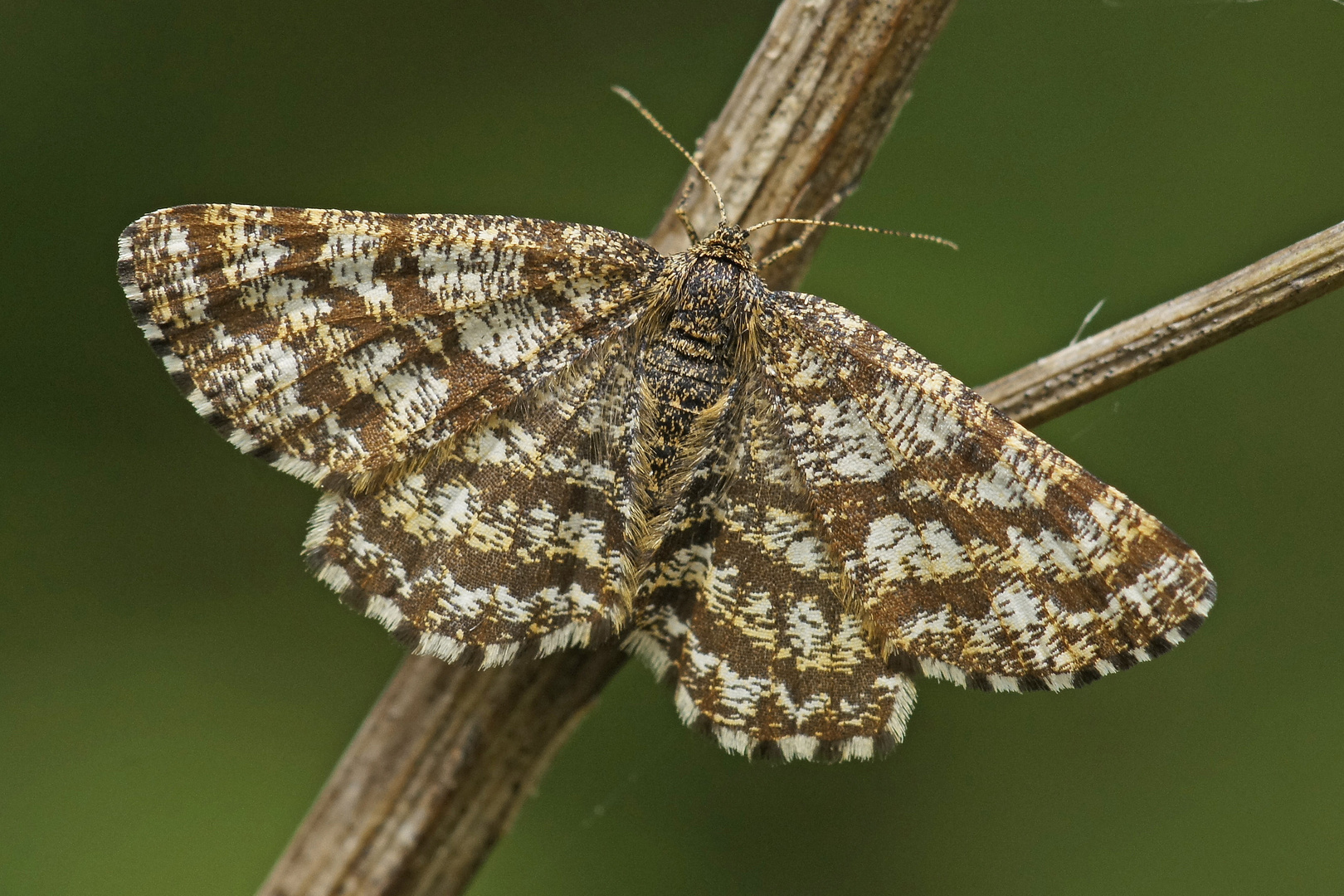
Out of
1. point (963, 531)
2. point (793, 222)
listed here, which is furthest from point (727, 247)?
point (963, 531)

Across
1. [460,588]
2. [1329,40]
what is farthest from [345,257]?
[1329,40]

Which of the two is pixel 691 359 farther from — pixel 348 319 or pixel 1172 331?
pixel 1172 331

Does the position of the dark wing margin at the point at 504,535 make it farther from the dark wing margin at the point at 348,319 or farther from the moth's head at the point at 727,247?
the moth's head at the point at 727,247

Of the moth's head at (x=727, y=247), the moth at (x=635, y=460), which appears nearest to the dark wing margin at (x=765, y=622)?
the moth at (x=635, y=460)

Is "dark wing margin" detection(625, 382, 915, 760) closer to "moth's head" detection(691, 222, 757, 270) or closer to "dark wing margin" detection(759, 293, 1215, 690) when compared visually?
"dark wing margin" detection(759, 293, 1215, 690)

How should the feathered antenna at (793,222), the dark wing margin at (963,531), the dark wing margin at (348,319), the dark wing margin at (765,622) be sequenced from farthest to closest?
the feathered antenna at (793,222) < the dark wing margin at (765,622) < the dark wing margin at (348,319) < the dark wing margin at (963,531)

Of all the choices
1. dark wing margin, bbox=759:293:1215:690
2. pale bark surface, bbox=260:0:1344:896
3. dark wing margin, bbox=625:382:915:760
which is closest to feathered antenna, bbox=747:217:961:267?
pale bark surface, bbox=260:0:1344:896
